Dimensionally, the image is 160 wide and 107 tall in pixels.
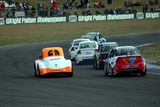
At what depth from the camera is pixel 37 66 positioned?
24188mm

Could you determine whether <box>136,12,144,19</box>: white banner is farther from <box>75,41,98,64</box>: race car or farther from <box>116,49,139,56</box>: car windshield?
<box>116,49,139,56</box>: car windshield

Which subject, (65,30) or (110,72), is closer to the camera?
(110,72)

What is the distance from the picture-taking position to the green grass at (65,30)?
5822 centimetres

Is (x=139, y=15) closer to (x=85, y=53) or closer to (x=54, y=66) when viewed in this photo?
(x=85, y=53)

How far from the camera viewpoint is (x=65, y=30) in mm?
63219

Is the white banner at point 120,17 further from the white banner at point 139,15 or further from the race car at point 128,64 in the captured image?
the race car at point 128,64

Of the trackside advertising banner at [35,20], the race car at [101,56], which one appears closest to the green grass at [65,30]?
the trackside advertising banner at [35,20]

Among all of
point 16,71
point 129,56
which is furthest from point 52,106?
point 16,71

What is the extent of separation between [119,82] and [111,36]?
40.9 metres

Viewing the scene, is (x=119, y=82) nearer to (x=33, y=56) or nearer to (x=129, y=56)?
(x=129, y=56)

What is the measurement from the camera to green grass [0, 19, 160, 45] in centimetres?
5822

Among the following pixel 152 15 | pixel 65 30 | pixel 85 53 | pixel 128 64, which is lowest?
pixel 65 30

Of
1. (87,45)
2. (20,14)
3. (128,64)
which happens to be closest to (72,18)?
(20,14)

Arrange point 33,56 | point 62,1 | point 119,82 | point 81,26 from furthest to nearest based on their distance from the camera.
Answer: point 62,1 → point 81,26 → point 33,56 → point 119,82
